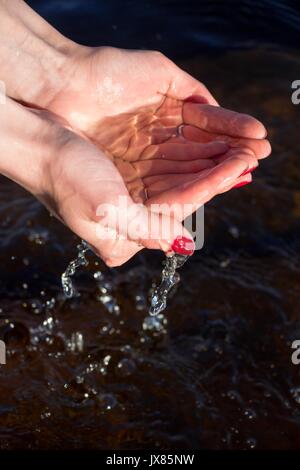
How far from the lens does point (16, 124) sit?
99.0 inches

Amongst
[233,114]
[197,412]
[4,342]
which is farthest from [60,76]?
[197,412]

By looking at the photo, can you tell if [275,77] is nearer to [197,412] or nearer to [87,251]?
[87,251]

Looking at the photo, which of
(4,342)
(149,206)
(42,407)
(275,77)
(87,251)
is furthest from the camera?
(275,77)

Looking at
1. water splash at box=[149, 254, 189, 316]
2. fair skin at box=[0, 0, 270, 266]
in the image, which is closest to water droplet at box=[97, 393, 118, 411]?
water splash at box=[149, 254, 189, 316]

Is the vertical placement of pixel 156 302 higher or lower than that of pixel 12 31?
lower

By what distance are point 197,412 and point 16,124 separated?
146 centimetres

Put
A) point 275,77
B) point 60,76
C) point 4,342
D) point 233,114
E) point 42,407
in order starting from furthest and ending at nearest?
point 275,77
point 4,342
point 42,407
point 60,76
point 233,114

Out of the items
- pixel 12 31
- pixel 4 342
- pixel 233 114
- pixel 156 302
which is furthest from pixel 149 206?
pixel 4 342

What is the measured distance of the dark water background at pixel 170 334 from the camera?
2943 mm

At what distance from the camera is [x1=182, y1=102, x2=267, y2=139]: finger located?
7.96 ft

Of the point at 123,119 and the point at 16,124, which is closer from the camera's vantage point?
the point at 16,124

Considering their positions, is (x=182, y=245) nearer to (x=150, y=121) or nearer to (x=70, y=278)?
(x=150, y=121)
